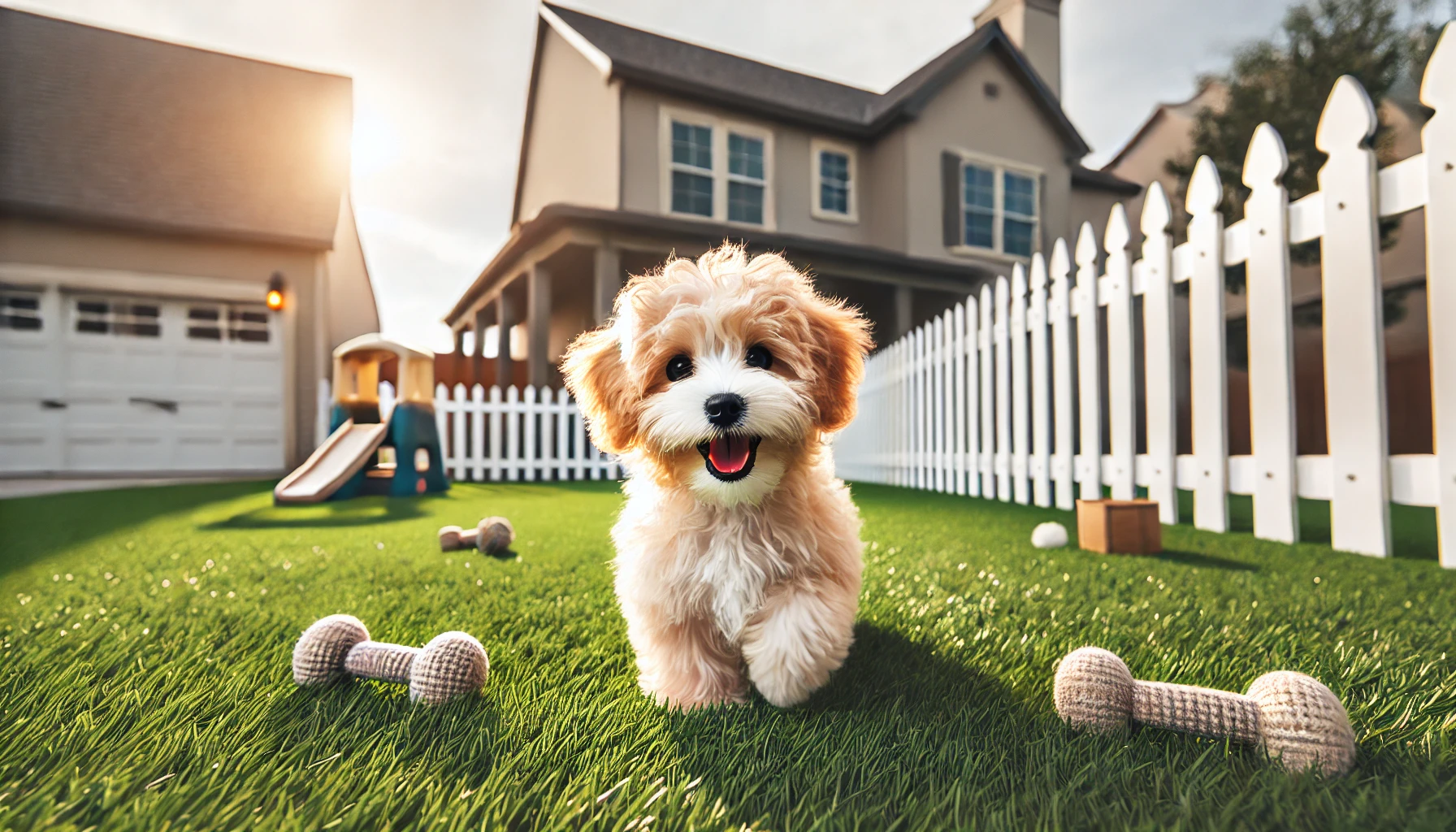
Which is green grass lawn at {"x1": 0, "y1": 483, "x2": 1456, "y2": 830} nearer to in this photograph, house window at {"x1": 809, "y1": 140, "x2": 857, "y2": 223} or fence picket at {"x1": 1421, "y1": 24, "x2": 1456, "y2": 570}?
fence picket at {"x1": 1421, "y1": 24, "x2": 1456, "y2": 570}

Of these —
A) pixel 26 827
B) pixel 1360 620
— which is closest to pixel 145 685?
pixel 26 827

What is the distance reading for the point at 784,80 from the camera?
603 inches

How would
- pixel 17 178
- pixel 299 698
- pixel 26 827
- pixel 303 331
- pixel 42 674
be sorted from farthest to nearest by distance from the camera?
1. pixel 303 331
2. pixel 17 178
3. pixel 42 674
4. pixel 299 698
5. pixel 26 827

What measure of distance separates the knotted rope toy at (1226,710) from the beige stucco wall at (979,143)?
12.7 meters

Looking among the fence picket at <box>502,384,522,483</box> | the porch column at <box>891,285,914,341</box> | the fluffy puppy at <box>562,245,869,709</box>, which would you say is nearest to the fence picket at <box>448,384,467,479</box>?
the fence picket at <box>502,384,522,483</box>

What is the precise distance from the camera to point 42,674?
1.80m

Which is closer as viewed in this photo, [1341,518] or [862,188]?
[1341,518]

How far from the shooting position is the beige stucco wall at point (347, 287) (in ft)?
42.6

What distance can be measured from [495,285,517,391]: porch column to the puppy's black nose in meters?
11.3

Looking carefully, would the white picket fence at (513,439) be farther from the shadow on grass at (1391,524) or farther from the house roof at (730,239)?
the shadow on grass at (1391,524)

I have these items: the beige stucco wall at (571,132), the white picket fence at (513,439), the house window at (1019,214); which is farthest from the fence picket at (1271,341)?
the house window at (1019,214)

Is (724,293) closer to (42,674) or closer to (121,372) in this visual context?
(42,674)

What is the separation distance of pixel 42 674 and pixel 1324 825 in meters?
2.81

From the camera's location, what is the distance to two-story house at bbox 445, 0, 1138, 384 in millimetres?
11789
